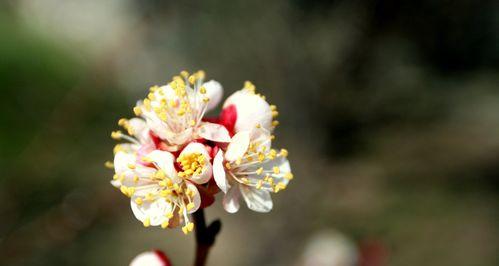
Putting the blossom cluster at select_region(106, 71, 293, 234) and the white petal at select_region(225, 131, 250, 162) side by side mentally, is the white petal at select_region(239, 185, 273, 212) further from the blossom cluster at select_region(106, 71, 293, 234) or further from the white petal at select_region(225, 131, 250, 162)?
the white petal at select_region(225, 131, 250, 162)

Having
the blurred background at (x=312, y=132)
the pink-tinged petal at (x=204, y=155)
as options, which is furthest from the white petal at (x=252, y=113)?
the blurred background at (x=312, y=132)

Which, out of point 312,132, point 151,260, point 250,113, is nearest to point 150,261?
point 151,260

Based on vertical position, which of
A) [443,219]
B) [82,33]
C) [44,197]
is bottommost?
[443,219]

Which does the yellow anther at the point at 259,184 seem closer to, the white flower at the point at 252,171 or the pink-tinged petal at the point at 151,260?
the white flower at the point at 252,171

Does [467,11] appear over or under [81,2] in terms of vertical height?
under

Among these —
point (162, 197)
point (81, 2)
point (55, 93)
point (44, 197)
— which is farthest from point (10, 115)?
point (162, 197)

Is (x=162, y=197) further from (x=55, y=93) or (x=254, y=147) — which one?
(x=55, y=93)
